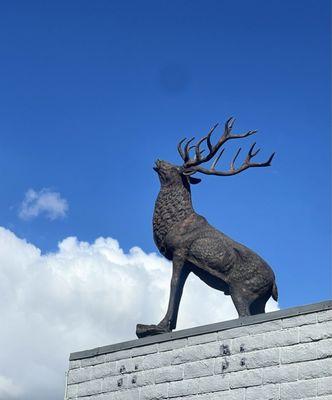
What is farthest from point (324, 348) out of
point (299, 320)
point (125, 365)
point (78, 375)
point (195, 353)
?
point (78, 375)

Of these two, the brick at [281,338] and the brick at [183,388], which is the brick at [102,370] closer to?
the brick at [183,388]

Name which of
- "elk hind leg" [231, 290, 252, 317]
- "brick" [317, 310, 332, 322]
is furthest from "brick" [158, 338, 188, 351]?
"brick" [317, 310, 332, 322]

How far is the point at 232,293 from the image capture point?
1116 centimetres

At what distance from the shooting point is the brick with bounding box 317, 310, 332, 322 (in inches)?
352

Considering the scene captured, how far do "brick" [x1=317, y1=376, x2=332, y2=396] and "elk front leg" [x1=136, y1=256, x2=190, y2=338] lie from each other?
294 centimetres

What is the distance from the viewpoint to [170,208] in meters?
12.0

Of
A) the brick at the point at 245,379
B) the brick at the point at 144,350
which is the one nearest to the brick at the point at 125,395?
the brick at the point at 144,350

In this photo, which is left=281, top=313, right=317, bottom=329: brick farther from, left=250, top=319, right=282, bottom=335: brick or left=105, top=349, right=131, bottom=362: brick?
left=105, top=349, right=131, bottom=362: brick

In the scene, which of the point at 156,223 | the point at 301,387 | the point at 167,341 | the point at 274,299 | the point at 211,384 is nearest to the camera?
the point at 301,387

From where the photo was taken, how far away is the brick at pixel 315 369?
28.7 feet

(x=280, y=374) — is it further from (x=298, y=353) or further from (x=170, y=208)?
(x=170, y=208)

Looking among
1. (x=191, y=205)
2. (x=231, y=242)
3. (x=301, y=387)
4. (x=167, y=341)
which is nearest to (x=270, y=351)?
(x=301, y=387)

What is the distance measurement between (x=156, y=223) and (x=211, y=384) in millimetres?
2989

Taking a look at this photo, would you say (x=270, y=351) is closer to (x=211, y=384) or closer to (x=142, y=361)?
(x=211, y=384)
